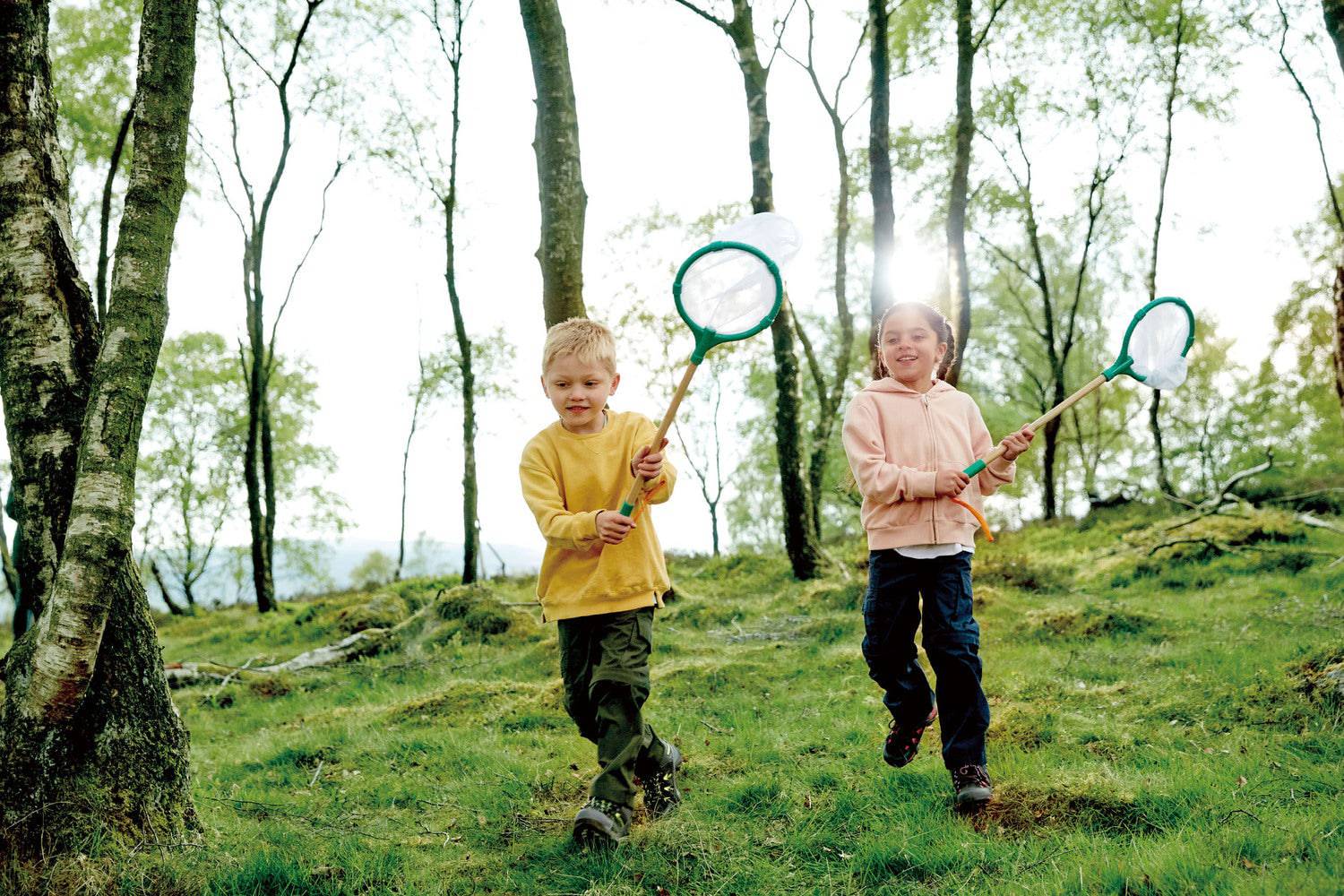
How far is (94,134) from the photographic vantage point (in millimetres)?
16469

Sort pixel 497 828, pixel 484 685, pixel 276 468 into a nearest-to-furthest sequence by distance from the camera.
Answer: pixel 497 828
pixel 484 685
pixel 276 468

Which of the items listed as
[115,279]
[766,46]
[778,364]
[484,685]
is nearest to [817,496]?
[778,364]

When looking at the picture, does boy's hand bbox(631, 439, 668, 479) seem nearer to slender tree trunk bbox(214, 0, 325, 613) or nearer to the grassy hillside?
the grassy hillside

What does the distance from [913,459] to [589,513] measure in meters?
1.52

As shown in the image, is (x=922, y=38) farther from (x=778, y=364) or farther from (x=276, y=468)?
(x=276, y=468)

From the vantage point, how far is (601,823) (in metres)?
3.62

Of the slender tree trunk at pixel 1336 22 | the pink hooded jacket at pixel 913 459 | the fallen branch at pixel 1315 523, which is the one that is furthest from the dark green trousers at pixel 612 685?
the fallen branch at pixel 1315 523

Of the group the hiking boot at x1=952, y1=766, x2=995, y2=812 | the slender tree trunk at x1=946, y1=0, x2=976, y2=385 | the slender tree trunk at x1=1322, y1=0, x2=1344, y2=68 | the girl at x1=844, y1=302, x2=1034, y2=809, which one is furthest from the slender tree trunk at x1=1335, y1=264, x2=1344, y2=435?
the hiking boot at x1=952, y1=766, x2=995, y2=812

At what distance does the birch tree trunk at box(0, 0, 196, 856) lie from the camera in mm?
3311

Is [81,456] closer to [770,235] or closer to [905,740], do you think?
[770,235]

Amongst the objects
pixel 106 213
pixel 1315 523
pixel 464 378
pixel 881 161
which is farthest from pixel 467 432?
pixel 1315 523

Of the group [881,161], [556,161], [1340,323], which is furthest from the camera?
[881,161]

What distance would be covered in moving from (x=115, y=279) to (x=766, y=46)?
16.9m

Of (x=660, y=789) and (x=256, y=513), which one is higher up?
(x=256, y=513)
